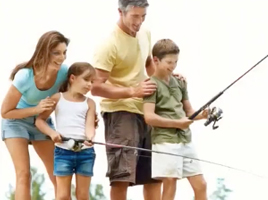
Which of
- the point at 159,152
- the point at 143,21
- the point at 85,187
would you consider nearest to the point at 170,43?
the point at 143,21

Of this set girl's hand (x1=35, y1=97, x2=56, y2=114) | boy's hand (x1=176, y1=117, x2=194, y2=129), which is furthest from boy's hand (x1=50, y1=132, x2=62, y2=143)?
boy's hand (x1=176, y1=117, x2=194, y2=129)

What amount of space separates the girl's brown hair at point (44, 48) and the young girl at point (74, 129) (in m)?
0.12

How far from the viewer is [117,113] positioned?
371 cm

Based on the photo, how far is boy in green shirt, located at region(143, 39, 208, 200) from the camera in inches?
137

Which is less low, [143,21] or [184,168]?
[143,21]

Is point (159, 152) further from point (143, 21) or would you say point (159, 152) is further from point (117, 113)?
point (143, 21)

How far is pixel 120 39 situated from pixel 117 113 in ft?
1.06

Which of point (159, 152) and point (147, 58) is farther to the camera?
point (147, 58)

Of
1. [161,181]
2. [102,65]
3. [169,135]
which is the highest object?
[102,65]

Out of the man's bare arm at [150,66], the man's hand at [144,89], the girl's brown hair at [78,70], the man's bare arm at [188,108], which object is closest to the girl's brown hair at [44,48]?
the girl's brown hair at [78,70]

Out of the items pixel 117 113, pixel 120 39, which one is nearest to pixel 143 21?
pixel 120 39

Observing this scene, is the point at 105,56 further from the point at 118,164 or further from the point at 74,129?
the point at 118,164

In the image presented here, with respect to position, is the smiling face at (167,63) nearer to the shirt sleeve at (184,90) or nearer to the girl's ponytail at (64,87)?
the shirt sleeve at (184,90)

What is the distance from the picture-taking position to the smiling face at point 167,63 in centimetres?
353
